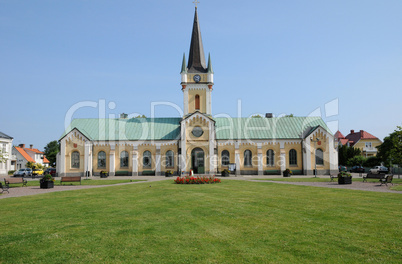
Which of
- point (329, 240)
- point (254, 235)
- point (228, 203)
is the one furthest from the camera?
point (228, 203)

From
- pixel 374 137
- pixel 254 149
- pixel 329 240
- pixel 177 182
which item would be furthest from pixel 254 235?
pixel 374 137

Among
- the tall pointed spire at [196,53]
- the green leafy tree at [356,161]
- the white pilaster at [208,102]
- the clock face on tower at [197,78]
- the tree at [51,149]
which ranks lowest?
the green leafy tree at [356,161]

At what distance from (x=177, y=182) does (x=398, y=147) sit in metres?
26.9

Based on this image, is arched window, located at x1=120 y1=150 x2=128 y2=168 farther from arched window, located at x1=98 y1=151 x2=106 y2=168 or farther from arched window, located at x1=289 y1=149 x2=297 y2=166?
arched window, located at x1=289 y1=149 x2=297 y2=166

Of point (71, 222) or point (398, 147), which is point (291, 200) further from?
point (398, 147)

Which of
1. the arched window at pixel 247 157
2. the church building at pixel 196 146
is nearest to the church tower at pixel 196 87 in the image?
the church building at pixel 196 146

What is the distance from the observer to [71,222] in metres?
11.2

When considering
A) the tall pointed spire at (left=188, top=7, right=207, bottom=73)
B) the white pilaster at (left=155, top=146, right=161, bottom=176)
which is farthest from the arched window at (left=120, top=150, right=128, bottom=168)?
the tall pointed spire at (left=188, top=7, right=207, bottom=73)

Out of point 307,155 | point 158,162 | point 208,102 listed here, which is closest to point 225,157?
point 208,102

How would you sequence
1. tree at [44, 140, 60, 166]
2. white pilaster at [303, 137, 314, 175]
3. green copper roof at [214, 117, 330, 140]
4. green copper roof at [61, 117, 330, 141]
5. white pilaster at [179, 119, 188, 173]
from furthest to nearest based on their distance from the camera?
tree at [44, 140, 60, 166] < green copper roof at [214, 117, 330, 140] < green copper roof at [61, 117, 330, 141] < white pilaster at [303, 137, 314, 175] < white pilaster at [179, 119, 188, 173]

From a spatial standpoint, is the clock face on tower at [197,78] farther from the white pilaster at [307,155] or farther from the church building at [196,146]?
the white pilaster at [307,155]

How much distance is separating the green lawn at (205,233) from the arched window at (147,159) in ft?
110

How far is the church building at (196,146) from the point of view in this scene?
46938 millimetres

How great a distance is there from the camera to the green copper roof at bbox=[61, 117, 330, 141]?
160 ft
